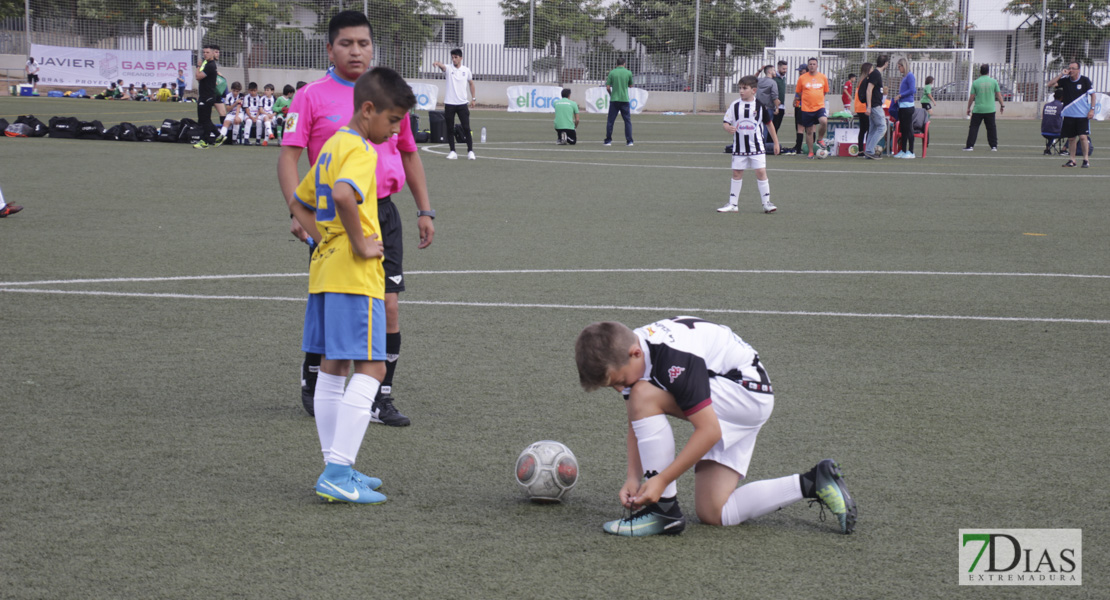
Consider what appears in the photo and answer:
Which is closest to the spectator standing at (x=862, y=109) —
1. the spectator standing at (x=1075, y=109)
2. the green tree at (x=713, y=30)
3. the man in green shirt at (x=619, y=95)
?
the spectator standing at (x=1075, y=109)

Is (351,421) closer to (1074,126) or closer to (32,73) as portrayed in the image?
(1074,126)

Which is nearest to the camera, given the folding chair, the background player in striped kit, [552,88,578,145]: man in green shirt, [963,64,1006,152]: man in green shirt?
the background player in striped kit

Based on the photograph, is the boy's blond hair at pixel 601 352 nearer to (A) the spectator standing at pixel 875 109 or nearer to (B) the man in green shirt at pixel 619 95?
(A) the spectator standing at pixel 875 109

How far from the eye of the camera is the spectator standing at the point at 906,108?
21.1m

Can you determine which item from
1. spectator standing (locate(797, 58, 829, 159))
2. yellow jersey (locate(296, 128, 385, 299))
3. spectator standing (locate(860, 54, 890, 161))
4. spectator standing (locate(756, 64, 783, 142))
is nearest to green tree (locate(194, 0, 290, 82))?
spectator standing (locate(756, 64, 783, 142))

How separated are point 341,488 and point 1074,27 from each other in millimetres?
43110

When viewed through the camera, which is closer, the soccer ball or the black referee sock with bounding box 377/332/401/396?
the soccer ball

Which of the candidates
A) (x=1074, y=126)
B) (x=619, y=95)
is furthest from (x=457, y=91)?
(x=1074, y=126)

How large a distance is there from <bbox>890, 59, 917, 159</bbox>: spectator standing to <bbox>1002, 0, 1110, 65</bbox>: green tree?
887 inches

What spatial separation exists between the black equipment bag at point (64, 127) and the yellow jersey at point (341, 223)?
21.3 m

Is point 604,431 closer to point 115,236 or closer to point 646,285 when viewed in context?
point 646,285

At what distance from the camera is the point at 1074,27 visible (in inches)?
1586

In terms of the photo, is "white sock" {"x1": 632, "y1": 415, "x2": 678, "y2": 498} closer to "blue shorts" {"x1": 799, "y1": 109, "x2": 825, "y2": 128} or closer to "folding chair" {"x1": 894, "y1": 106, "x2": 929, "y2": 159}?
"blue shorts" {"x1": 799, "y1": 109, "x2": 825, "y2": 128}

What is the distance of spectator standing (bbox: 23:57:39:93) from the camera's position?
131 ft
